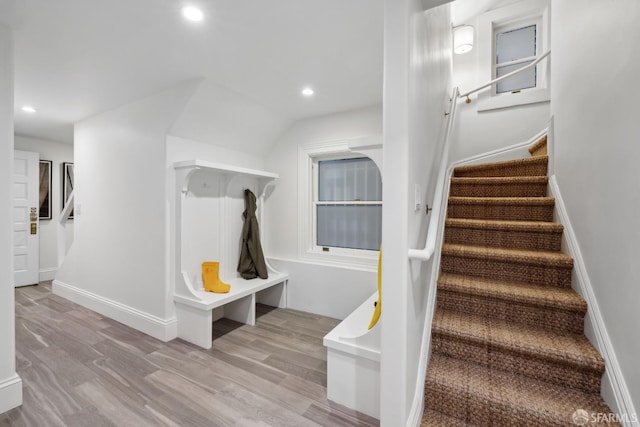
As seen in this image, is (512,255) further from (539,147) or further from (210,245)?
(210,245)

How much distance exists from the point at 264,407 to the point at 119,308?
2.21 metres

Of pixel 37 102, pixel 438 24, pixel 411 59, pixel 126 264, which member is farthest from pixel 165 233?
pixel 438 24

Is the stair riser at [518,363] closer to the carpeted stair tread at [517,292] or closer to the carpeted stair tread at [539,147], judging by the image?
the carpeted stair tread at [517,292]

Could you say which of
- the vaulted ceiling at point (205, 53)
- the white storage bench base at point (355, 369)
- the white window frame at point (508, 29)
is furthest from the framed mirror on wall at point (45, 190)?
the white window frame at point (508, 29)

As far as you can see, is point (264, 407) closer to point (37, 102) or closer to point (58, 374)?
point (58, 374)

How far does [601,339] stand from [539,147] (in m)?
2.00

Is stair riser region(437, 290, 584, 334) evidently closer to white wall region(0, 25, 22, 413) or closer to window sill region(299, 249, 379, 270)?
window sill region(299, 249, 379, 270)

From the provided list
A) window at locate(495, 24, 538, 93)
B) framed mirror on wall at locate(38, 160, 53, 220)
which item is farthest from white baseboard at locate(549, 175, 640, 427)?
framed mirror on wall at locate(38, 160, 53, 220)

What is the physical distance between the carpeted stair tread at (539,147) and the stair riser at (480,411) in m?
2.22

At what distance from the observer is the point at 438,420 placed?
4.45 feet

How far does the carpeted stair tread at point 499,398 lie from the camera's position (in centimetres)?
119

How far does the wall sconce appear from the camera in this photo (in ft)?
9.21

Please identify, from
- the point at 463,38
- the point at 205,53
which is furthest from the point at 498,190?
the point at 205,53

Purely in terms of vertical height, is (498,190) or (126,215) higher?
(498,190)
